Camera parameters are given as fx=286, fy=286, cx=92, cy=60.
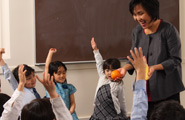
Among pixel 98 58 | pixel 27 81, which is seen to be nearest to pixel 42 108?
pixel 27 81

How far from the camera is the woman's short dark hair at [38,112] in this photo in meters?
1.57

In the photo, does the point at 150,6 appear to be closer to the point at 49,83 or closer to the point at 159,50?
the point at 159,50

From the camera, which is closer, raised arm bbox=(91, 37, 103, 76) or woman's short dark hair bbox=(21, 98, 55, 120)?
woman's short dark hair bbox=(21, 98, 55, 120)

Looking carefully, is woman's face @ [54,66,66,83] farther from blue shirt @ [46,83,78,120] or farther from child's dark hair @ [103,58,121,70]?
child's dark hair @ [103,58,121,70]

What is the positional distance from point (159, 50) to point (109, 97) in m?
1.24

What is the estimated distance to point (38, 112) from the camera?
1.58 metres

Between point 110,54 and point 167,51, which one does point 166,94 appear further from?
point 110,54

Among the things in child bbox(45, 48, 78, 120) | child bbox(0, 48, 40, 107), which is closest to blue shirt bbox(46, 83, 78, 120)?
child bbox(45, 48, 78, 120)

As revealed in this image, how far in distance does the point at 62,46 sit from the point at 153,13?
5.46 ft

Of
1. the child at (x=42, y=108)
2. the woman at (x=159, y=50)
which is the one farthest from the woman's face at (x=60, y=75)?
the child at (x=42, y=108)

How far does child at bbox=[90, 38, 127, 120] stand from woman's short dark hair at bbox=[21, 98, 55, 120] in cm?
173

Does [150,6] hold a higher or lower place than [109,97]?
higher

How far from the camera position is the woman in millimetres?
2225

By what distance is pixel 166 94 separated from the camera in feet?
7.51
